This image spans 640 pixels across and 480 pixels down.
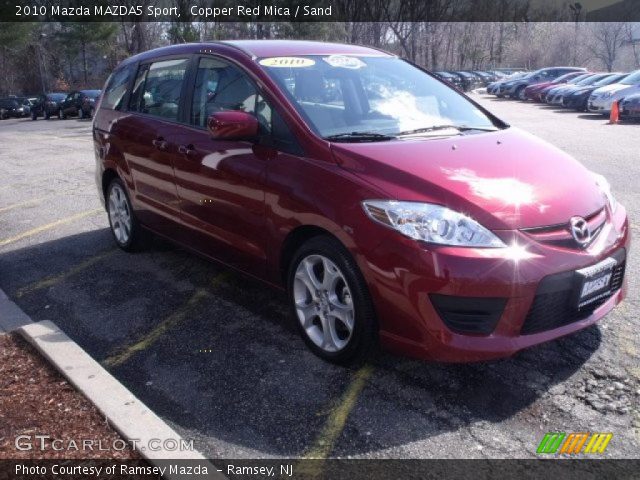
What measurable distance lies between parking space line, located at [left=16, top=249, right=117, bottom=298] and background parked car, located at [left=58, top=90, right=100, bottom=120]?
26.1 metres

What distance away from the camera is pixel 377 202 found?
316cm

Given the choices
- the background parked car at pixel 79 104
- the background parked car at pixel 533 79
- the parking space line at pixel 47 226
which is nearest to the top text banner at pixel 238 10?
the background parked car at pixel 79 104

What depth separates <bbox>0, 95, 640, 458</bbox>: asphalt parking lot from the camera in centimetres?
292

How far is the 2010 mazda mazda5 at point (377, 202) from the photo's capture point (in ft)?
9.87

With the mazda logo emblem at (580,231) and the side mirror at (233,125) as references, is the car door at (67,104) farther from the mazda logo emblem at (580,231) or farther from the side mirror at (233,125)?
the mazda logo emblem at (580,231)

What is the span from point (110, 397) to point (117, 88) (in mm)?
3757

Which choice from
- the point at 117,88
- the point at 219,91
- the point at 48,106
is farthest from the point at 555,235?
the point at 48,106

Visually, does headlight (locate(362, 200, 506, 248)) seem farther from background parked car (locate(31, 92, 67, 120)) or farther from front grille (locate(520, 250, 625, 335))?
background parked car (locate(31, 92, 67, 120))

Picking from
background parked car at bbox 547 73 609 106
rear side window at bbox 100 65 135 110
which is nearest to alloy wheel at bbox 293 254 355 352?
rear side window at bbox 100 65 135 110

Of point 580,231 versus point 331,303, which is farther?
point 331,303

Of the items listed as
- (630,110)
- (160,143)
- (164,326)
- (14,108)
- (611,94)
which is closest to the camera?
(164,326)

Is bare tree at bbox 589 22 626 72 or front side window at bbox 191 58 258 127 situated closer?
front side window at bbox 191 58 258 127

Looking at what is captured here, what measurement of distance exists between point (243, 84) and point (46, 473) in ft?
8.71

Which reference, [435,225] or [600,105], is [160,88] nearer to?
[435,225]
